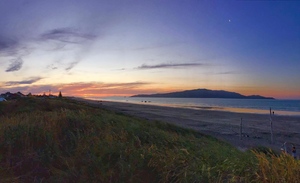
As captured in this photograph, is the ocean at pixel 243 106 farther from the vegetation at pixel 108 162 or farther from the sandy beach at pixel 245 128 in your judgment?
the vegetation at pixel 108 162

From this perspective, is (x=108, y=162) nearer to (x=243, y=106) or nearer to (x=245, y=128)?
(x=245, y=128)

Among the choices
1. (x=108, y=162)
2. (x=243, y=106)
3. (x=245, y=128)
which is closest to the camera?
(x=108, y=162)

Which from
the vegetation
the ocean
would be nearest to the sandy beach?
the vegetation

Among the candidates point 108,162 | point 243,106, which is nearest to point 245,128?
point 108,162

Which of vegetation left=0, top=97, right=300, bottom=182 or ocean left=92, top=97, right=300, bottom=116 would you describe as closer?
vegetation left=0, top=97, right=300, bottom=182

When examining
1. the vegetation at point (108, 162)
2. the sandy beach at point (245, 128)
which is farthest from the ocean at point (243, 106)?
the vegetation at point (108, 162)

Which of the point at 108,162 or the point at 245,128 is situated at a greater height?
the point at 108,162

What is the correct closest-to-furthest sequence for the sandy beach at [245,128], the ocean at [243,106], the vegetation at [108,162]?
1. the vegetation at [108,162]
2. the sandy beach at [245,128]
3. the ocean at [243,106]

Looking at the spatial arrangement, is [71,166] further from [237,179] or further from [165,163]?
[237,179]

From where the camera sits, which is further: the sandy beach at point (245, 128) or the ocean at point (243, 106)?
the ocean at point (243, 106)

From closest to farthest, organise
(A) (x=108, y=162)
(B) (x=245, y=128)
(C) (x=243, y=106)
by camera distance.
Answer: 1. (A) (x=108, y=162)
2. (B) (x=245, y=128)
3. (C) (x=243, y=106)

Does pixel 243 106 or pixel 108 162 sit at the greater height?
pixel 108 162

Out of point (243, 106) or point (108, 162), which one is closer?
point (108, 162)

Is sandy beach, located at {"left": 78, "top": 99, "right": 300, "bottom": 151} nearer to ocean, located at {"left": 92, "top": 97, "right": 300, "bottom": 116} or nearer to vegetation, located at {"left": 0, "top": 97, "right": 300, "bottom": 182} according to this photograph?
vegetation, located at {"left": 0, "top": 97, "right": 300, "bottom": 182}
